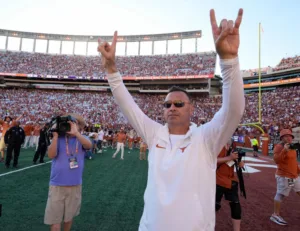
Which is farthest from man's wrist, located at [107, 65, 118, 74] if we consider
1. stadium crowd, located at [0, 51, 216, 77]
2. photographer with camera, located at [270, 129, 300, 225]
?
stadium crowd, located at [0, 51, 216, 77]

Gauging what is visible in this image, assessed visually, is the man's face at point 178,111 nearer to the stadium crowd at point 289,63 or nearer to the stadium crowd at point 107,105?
Result: the stadium crowd at point 107,105

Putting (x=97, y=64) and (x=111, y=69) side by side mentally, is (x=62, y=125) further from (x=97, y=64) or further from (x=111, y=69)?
(x=97, y=64)

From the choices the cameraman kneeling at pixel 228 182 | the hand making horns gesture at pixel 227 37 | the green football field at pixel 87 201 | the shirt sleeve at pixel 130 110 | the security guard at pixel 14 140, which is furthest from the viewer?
the security guard at pixel 14 140

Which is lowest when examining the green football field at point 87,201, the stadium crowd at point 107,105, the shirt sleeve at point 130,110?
the green football field at point 87,201

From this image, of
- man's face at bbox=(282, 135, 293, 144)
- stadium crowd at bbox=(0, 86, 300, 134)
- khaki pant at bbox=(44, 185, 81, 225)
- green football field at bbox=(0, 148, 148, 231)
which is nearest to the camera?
khaki pant at bbox=(44, 185, 81, 225)

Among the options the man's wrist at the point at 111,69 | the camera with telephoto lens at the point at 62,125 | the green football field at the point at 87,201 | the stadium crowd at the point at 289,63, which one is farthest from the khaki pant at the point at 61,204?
the stadium crowd at the point at 289,63

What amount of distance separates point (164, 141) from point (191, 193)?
42cm

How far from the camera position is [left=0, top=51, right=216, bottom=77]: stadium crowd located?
50094 mm

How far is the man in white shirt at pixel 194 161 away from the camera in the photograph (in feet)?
4.60

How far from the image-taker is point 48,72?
51.2m

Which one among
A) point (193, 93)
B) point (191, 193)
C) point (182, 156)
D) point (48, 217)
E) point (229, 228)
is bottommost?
point (229, 228)

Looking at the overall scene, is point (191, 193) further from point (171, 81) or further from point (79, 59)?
point (79, 59)

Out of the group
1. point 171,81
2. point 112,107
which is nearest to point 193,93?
point 171,81

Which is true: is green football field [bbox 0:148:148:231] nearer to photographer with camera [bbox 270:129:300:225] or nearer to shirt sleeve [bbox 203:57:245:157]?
photographer with camera [bbox 270:129:300:225]
